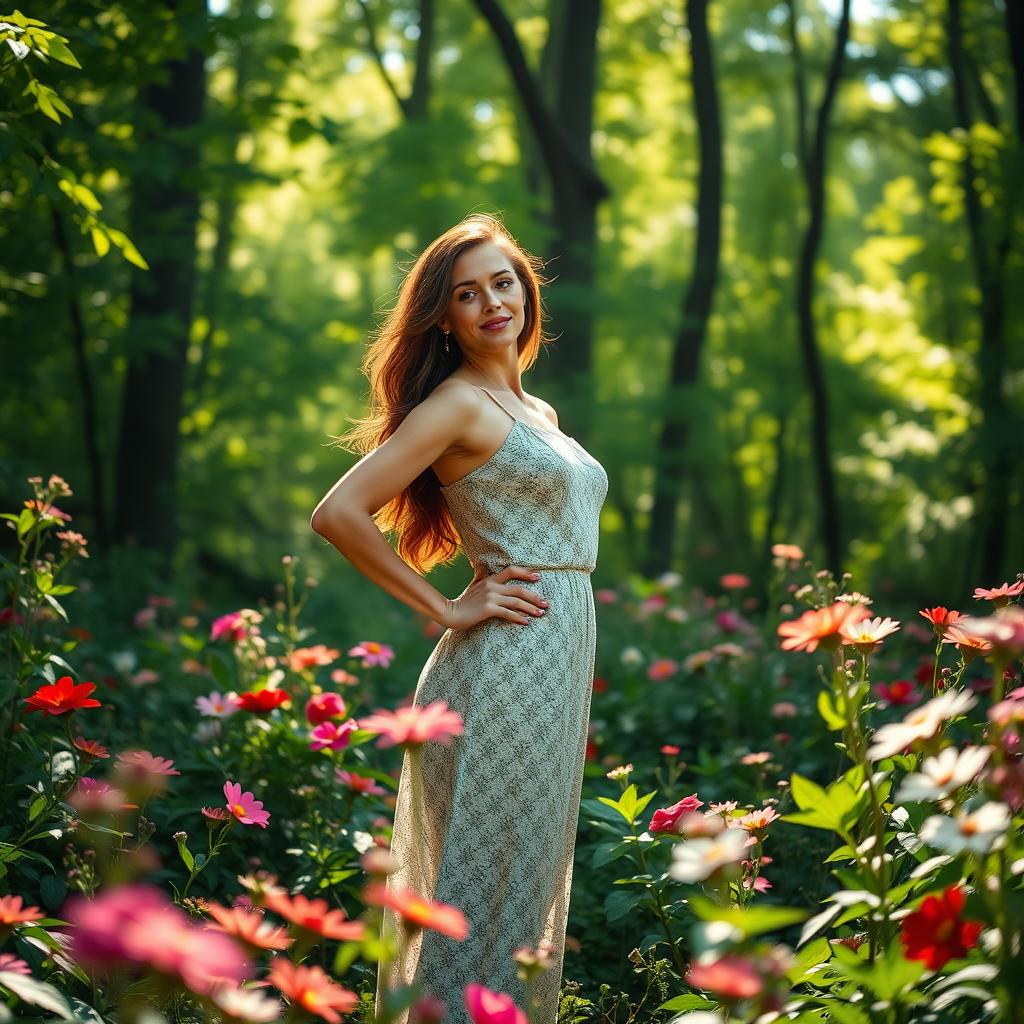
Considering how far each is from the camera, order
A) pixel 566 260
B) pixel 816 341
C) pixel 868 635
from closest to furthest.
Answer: pixel 868 635, pixel 566 260, pixel 816 341

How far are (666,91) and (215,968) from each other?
14474mm

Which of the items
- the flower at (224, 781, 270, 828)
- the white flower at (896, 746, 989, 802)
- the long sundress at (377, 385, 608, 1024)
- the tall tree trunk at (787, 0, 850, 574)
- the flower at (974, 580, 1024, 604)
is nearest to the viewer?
the white flower at (896, 746, 989, 802)

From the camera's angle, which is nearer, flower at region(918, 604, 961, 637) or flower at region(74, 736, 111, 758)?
flower at region(918, 604, 961, 637)

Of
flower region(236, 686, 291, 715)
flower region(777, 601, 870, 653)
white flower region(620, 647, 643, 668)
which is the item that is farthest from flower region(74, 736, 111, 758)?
white flower region(620, 647, 643, 668)

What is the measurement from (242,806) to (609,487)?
673cm

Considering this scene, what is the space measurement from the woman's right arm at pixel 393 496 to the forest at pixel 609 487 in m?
0.34

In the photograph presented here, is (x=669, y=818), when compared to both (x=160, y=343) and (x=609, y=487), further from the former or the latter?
(x=609, y=487)

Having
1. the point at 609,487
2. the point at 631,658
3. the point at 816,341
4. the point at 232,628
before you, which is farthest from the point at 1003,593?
the point at 816,341

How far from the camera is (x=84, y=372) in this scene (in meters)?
6.32

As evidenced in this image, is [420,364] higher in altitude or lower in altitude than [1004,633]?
higher

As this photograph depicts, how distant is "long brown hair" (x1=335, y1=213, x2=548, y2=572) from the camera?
8.58ft

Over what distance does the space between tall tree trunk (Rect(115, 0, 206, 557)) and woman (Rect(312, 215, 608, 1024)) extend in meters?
4.26

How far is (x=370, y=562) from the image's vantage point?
235 cm

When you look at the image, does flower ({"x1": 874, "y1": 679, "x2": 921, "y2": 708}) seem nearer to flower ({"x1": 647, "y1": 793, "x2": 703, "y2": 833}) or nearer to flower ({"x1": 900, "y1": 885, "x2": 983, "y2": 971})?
flower ({"x1": 647, "y1": 793, "x2": 703, "y2": 833})
